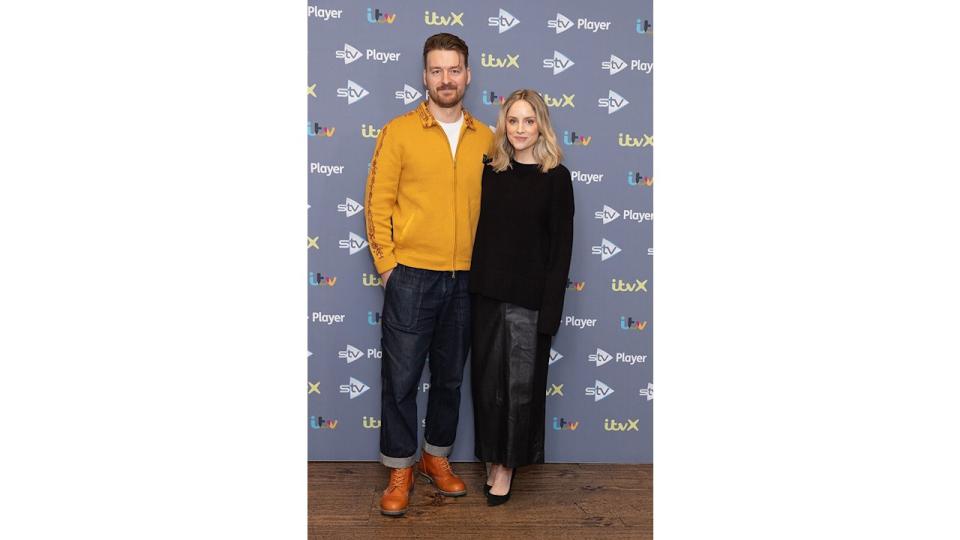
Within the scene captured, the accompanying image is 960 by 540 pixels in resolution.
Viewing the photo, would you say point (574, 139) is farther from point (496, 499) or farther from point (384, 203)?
point (496, 499)

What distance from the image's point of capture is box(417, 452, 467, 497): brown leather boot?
2.91 metres

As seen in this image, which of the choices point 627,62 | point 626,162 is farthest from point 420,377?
point 627,62

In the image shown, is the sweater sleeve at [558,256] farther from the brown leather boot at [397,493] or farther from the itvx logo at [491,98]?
the brown leather boot at [397,493]

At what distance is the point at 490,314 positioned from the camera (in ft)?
9.30

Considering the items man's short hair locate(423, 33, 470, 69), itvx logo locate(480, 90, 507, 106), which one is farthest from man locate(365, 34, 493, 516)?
itvx logo locate(480, 90, 507, 106)

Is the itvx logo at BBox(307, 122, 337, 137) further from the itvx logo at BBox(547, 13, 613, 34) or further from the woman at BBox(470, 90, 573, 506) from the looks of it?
the itvx logo at BBox(547, 13, 613, 34)

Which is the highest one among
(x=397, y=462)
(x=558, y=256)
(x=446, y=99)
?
(x=446, y=99)

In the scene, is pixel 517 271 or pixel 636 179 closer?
pixel 517 271

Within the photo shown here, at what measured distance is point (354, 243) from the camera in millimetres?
3111

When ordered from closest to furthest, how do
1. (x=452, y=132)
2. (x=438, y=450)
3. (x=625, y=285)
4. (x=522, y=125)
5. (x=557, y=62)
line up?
(x=522, y=125) < (x=452, y=132) < (x=438, y=450) < (x=557, y=62) < (x=625, y=285)

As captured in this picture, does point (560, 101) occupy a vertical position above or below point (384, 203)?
above

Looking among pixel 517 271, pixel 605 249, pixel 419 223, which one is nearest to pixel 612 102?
pixel 605 249

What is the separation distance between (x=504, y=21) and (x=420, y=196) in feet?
2.73

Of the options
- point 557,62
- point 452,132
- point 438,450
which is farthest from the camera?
point 557,62
